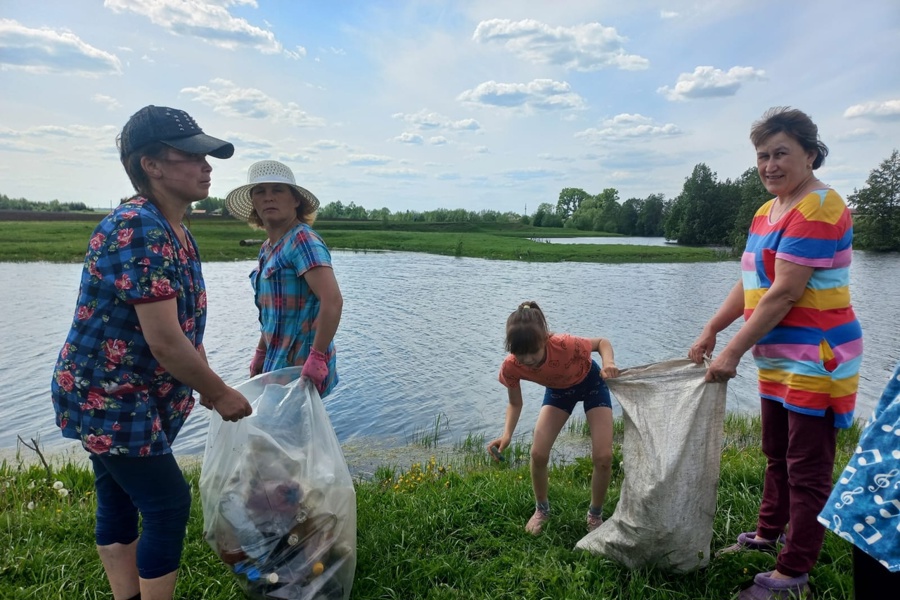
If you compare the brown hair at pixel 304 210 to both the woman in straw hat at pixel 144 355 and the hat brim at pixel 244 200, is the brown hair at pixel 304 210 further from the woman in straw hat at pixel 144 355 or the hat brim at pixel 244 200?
the woman in straw hat at pixel 144 355

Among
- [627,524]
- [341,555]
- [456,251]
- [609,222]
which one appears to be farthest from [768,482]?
[609,222]

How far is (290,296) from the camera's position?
3158mm

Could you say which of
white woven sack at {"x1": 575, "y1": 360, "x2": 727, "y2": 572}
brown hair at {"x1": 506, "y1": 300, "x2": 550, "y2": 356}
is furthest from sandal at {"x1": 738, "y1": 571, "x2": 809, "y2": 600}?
brown hair at {"x1": 506, "y1": 300, "x2": 550, "y2": 356}

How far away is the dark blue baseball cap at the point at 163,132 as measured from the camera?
7.64ft

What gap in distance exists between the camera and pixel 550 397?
3.52 meters

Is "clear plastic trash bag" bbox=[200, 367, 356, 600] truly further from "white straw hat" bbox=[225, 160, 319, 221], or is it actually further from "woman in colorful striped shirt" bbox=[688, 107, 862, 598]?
"woman in colorful striped shirt" bbox=[688, 107, 862, 598]

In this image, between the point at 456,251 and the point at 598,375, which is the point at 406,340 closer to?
the point at 598,375

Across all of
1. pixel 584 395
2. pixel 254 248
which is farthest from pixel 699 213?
pixel 584 395

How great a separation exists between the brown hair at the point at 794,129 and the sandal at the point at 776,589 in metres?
1.96

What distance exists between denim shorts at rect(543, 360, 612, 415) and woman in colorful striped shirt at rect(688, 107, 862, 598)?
30.5 inches

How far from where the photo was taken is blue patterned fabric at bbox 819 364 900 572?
1.52 m

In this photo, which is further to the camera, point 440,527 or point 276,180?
point 440,527

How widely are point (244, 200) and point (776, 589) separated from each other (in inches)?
138

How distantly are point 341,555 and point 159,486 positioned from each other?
0.91 m
